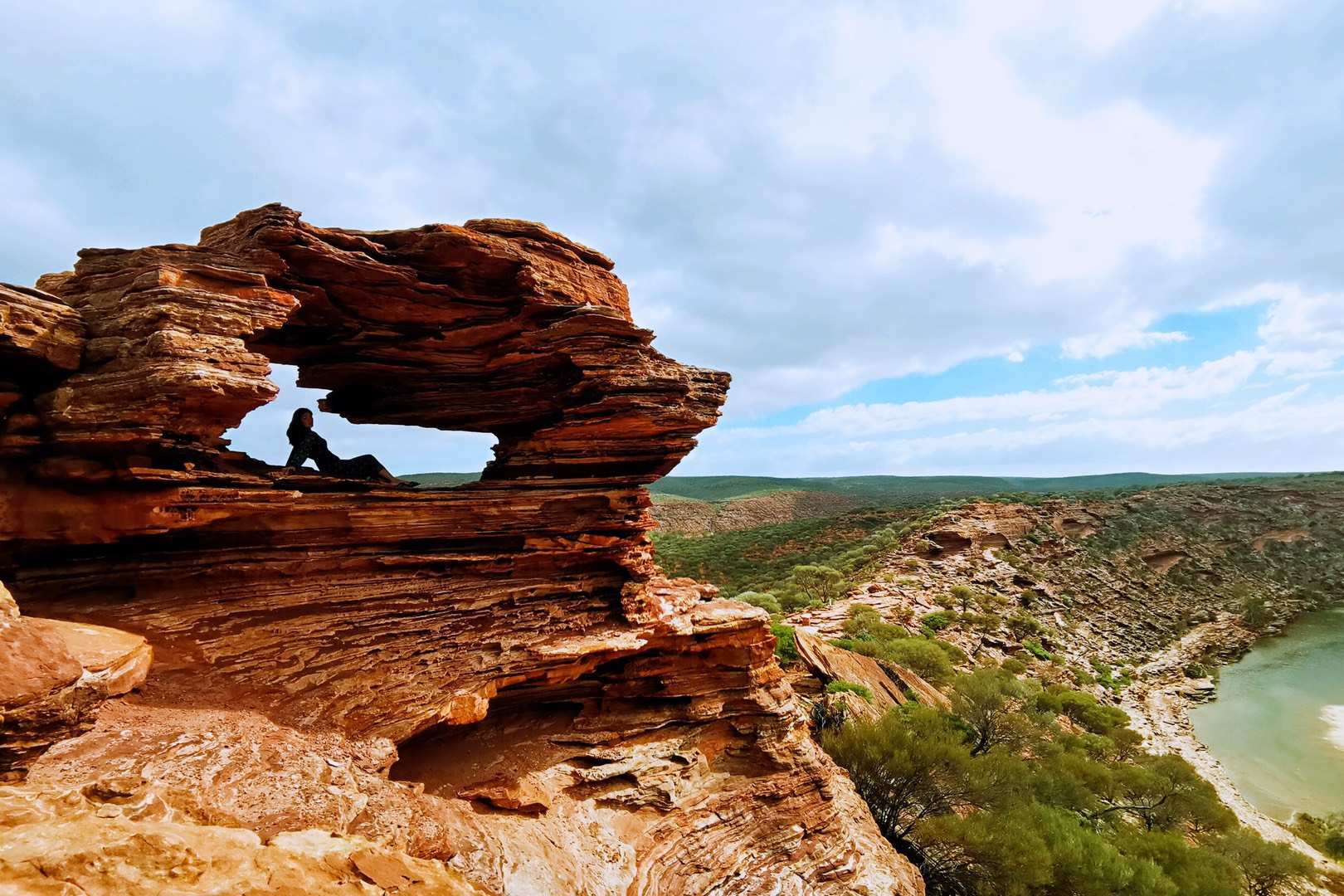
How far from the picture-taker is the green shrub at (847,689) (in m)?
21.1

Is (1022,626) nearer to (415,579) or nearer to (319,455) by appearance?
(415,579)

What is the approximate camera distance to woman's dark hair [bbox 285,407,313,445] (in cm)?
1148

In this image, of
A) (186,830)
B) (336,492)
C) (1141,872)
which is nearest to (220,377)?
(336,492)

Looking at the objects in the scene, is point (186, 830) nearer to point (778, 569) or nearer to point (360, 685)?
point (360, 685)

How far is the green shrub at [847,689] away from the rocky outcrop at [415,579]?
21.4 feet

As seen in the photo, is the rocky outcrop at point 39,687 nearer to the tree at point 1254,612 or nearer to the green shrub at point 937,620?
the green shrub at point 937,620

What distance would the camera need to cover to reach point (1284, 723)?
38.4 meters

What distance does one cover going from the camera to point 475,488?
434 inches

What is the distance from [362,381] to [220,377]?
14.5 ft

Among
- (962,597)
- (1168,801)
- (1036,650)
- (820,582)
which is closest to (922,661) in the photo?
(1168,801)

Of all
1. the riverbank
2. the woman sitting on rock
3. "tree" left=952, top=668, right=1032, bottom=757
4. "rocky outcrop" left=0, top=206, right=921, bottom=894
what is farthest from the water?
the woman sitting on rock

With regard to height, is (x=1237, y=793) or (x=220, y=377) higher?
(x=220, y=377)

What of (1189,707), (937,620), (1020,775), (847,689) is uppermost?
(847,689)

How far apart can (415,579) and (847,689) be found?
667 inches
